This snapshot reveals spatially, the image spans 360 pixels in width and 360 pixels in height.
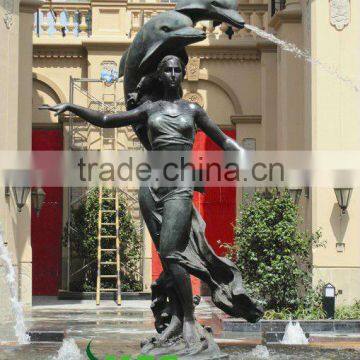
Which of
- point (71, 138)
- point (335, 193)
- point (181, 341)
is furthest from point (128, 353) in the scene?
point (71, 138)

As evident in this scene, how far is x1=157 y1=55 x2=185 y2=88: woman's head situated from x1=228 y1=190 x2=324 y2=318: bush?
822cm

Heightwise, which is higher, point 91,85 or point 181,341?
point 91,85

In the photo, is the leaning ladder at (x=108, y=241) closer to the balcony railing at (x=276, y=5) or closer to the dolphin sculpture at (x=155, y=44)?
the balcony railing at (x=276, y=5)

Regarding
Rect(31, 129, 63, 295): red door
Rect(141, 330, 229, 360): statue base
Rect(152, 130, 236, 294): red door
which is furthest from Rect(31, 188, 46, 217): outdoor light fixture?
Rect(141, 330, 229, 360): statue base

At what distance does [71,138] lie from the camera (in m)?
23.7

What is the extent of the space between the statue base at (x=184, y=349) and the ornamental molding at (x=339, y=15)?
11614 millimetres

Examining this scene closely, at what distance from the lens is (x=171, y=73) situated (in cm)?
786

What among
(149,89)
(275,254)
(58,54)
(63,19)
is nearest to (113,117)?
(149,89)

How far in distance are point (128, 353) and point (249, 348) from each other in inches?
49.1

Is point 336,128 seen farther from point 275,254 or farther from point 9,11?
point 9,11

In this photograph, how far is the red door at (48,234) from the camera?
951 inches

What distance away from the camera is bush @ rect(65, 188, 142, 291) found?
2272 centimetres

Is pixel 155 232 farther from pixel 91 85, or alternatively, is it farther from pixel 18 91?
pixel 91 85

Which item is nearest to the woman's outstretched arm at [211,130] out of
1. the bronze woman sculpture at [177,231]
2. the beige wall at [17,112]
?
the bronze woman sculpture at [177,231]
